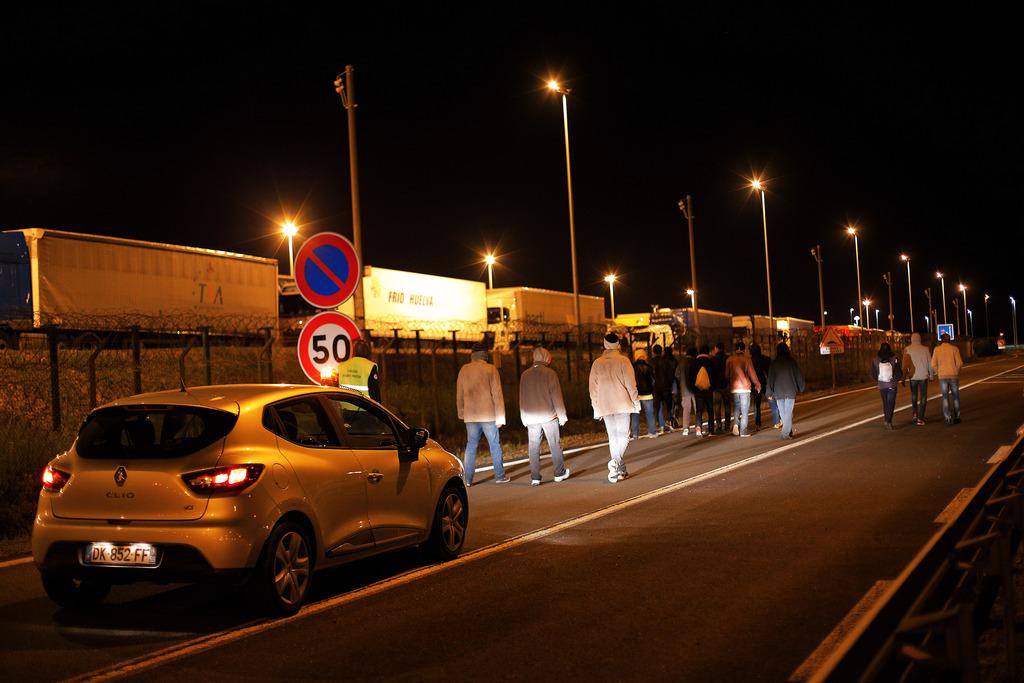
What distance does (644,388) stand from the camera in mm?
21141

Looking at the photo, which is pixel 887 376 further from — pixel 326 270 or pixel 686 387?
pixel 326 270

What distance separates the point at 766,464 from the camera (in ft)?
50.3

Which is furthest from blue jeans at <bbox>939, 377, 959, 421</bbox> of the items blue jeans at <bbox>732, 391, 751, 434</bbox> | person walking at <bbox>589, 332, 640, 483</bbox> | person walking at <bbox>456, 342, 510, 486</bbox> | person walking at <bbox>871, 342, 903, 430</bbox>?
person walking at <bbox>456, 342, 510, 486</bbox>

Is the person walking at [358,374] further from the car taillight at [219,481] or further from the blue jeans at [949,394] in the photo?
the blue jeans at [949,394]

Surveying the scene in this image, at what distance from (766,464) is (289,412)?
9.27 meters

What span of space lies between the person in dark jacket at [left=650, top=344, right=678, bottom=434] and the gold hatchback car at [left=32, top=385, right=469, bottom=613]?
596 inches

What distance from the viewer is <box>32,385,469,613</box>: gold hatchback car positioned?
668cm

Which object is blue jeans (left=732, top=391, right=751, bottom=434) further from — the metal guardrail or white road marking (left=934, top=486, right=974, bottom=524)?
the metal guardrail

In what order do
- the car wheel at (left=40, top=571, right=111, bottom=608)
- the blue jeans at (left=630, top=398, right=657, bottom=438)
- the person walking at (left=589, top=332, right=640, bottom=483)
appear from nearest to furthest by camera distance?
1. the car wheel at (left=40, top=571, right=111, bottom=608)
2. the person walking at (left=589, top=332, right=640, bottom=483)
3. the blue jeans at (left=630, top=398, right=657, bottom=438)

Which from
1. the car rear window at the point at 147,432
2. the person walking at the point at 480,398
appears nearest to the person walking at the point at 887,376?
the person walking at the point at 480,398

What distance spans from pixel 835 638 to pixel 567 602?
72.2 inches

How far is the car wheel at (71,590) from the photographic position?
7.19 metres

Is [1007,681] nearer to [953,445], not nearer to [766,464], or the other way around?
[766,464]

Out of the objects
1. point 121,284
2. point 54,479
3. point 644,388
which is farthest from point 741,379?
point 121,284
